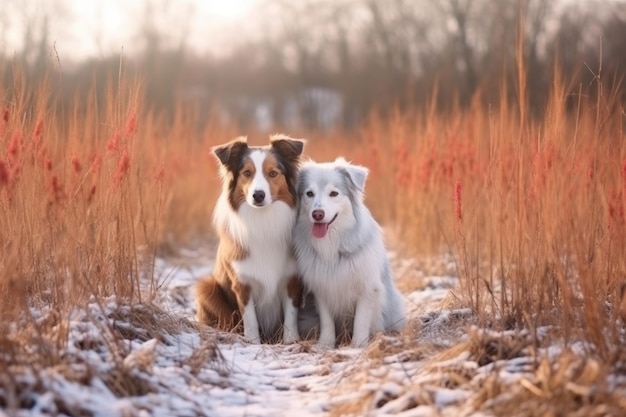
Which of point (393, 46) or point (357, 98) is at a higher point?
point (393, 46)

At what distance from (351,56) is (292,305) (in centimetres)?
2315

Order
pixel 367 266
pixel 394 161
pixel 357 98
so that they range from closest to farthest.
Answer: pixel 367 266 → pixel 394 161 → pixel 357 98

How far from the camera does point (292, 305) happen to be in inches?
187

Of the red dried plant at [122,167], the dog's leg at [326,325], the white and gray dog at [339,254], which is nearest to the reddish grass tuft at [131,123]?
the red dried plant at [122,167]

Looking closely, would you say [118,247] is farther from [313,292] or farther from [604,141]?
→ [604,141]

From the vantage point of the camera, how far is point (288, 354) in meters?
4.20

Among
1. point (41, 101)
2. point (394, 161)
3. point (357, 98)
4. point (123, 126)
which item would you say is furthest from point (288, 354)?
point (357, 98)

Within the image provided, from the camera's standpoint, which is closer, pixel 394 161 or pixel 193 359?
pixel 193 359

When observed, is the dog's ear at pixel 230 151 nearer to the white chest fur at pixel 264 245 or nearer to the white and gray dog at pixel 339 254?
the white chest fur at pixel 264 245

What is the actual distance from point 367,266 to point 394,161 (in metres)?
4.13

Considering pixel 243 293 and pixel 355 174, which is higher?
pixel 355 174

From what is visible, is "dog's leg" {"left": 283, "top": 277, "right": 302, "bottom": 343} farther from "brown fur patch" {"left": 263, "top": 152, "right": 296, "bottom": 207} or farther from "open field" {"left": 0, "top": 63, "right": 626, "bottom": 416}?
"brown fur patch" {"left": 263, "top": 152, "right": 296, "bottom": 207}

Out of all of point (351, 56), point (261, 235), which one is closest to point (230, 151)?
point (261, 235)

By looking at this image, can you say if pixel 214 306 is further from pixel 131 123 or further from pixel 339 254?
pixel 131 123
